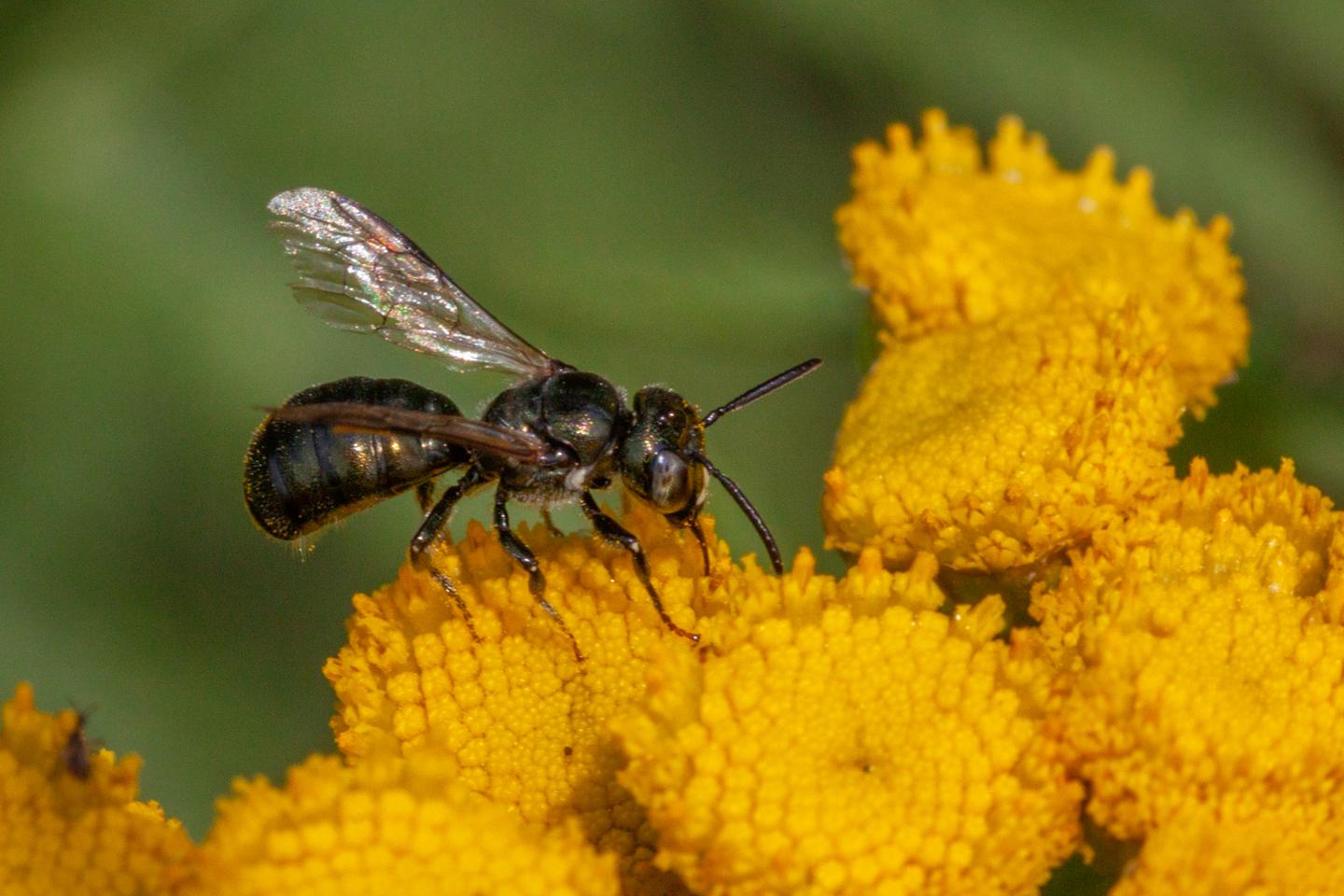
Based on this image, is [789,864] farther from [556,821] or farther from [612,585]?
[612,585]

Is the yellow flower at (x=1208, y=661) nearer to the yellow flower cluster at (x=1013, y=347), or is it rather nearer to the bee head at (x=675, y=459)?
the yellow flower cluster at (x=1013, y=347)

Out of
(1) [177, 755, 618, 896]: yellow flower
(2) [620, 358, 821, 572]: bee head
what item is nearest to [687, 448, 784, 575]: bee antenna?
(2) [620, 358, 821, 572]: bee head

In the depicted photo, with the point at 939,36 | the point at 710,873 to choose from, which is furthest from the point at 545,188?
the point at 710,873

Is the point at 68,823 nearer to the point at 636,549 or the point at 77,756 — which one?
the point at 77,756

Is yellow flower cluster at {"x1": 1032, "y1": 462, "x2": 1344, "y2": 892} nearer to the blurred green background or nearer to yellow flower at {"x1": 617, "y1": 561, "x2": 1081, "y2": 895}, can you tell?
yellow flower at {"x1": 617, "y1": 561, "x2": 1081, "y2": 895}

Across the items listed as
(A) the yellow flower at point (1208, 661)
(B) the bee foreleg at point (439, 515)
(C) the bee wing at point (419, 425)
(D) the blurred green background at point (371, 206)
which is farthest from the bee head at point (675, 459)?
(D) the blurred green background at point (371, 206)
